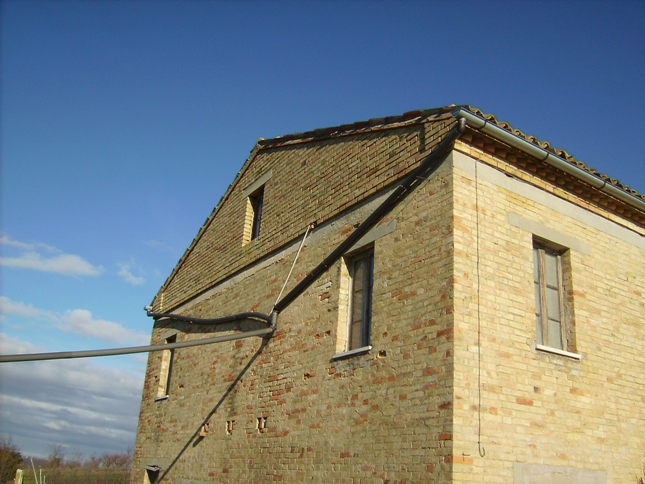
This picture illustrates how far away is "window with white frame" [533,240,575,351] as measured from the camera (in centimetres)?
752

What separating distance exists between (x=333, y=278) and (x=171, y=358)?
6.94 m

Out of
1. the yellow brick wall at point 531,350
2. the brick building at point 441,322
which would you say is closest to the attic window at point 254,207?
the brick building at point 441,322

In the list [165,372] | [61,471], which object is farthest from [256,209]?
[61,471]

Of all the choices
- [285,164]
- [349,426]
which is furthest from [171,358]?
[349,426]

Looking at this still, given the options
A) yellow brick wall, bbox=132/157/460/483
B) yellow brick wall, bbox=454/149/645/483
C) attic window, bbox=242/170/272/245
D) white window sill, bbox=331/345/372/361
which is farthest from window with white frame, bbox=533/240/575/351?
attic window, bbox=242/170/272/245

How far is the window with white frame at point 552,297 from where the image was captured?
24.7 feet

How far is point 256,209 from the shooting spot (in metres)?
12.9

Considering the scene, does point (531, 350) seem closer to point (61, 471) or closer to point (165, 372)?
point (165, 372)

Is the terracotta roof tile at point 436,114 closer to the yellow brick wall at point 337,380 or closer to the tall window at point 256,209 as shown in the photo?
the yellow brick wall at point 337,380

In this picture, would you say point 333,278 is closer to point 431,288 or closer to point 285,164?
point 431,288

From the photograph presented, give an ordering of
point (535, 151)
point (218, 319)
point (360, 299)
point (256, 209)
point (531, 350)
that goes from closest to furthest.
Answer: point (531, 350)
point (535, 151)
point (360, 299)
point (218, 319)
point (256, 209)

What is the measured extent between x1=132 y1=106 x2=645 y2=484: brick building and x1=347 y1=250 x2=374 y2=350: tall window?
3 centimetres

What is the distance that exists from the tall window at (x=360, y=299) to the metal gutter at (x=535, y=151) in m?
2.35

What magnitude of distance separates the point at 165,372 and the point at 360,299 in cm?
748
